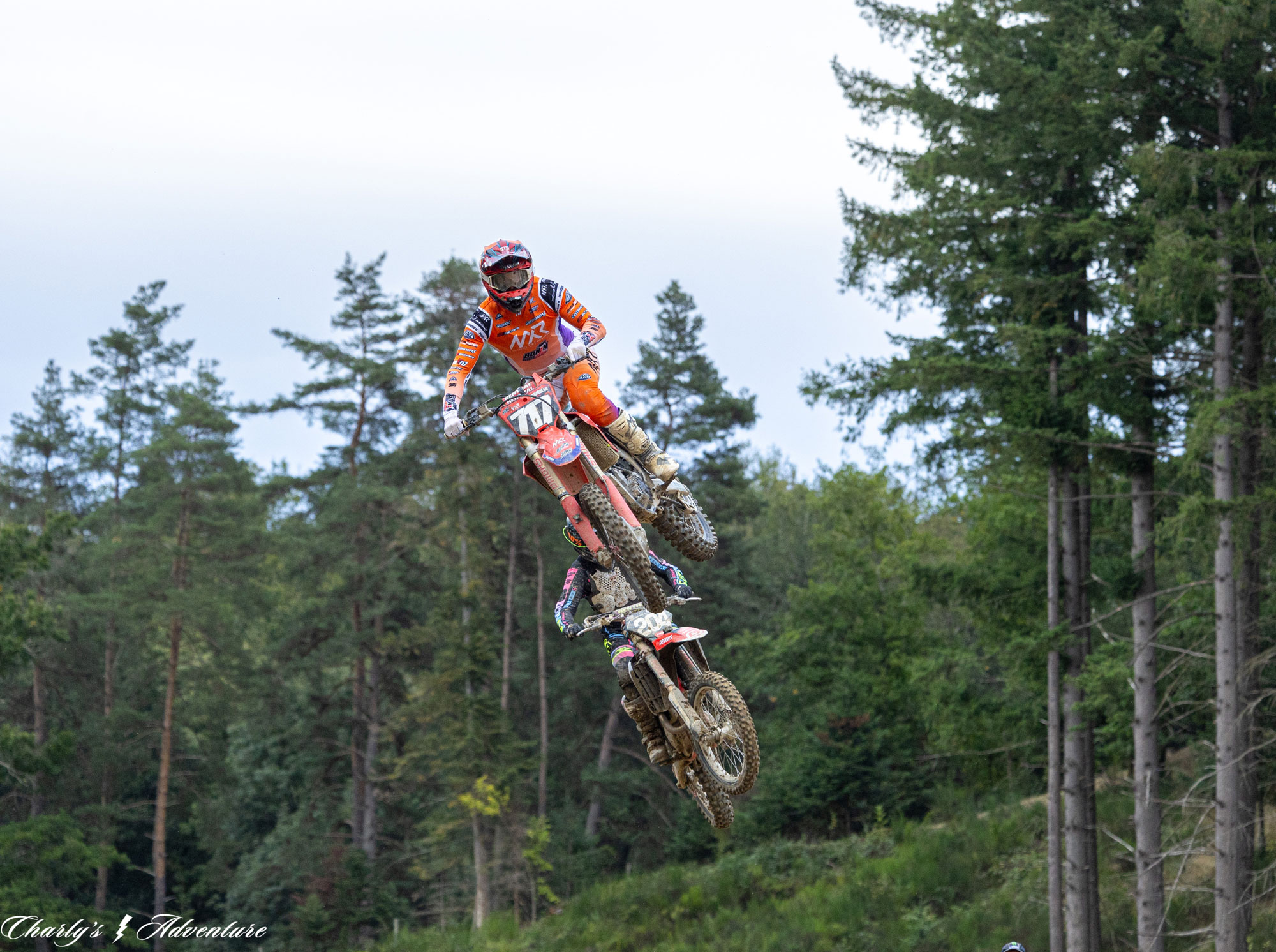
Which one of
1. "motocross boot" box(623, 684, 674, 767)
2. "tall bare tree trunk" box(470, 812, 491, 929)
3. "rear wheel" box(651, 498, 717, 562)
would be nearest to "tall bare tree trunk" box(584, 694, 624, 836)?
"tall bare tree trunk" box(470, 812, 491, 929)

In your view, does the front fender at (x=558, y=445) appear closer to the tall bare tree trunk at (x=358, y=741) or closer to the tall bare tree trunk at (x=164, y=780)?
the tall bare tree trunk at (x=164, y=780)

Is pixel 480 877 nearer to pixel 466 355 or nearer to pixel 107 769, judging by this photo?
pixel 107 769

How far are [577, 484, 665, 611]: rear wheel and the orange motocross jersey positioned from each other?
0.93m

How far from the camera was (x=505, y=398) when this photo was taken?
8.15 meters

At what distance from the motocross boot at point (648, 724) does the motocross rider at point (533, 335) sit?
4.70 feet

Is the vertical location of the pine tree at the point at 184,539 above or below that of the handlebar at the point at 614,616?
above

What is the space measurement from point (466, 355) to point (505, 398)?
0.37 meters

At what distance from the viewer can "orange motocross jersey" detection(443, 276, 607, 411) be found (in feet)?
26.9

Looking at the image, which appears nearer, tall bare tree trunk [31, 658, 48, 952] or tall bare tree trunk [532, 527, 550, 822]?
tall bare tree trunk [532, 527, 550, 822]

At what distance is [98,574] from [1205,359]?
32.8 metres

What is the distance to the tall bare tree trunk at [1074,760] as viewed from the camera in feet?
62.9

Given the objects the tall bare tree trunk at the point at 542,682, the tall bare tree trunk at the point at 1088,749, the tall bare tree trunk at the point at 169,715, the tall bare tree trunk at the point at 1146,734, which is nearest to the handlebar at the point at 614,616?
the tall bare tree trunk at the point at 1146,734

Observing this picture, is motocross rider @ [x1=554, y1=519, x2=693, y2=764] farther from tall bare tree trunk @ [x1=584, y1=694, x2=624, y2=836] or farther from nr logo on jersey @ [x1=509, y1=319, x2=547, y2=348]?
tall bare tree trunk @ [x1=584, y1=694, x2=624, y2=836]

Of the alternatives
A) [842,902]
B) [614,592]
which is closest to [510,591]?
[842,902]
